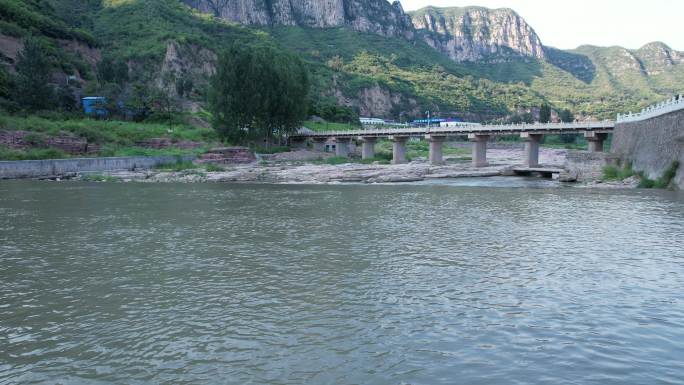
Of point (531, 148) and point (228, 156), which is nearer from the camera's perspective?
point (531, 148)

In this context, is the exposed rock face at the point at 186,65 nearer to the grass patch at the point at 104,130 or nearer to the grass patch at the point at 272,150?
the grass patch at the point at 104,130

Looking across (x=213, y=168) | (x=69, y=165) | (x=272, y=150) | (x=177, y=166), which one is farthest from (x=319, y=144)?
(x=69, y=165)

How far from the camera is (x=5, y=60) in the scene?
319ft

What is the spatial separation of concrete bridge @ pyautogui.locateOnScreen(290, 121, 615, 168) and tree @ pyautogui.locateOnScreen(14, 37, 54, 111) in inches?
1732

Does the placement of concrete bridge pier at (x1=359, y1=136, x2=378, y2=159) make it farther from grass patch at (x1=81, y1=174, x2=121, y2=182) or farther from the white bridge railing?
grass patch at (x1=81, y1=174, x2=121, y2=182)

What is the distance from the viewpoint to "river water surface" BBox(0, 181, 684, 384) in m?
9.68

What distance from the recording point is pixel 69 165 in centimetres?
6006

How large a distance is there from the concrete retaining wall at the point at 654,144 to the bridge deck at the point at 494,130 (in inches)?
175

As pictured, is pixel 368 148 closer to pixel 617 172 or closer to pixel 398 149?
pixel 398 149

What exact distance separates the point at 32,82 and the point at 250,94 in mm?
33448

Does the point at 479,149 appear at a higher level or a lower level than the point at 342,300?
higher

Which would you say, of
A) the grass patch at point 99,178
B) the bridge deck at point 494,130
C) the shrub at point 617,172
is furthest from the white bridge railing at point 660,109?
the grass patch at point 99,178

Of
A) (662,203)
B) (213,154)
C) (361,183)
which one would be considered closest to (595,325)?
(662,203)

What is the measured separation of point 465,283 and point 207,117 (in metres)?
102
